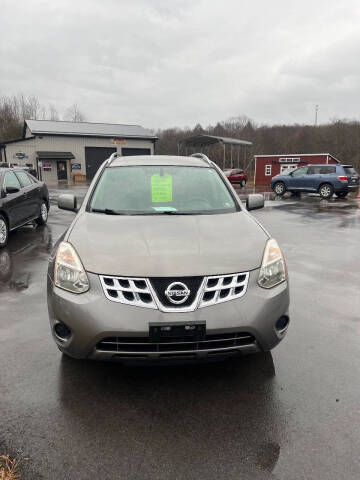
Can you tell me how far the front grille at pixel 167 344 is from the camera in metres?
2.29

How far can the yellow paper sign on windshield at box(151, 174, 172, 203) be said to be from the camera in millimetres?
3568

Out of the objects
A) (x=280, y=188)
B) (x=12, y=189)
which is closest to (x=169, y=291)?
(x=12, y=189)

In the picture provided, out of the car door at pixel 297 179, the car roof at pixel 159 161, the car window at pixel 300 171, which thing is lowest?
the car door at pixel 297 179

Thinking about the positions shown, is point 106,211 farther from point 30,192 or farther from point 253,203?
point 30,192

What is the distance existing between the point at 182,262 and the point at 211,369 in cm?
103

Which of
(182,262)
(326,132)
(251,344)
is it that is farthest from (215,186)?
(326,132)

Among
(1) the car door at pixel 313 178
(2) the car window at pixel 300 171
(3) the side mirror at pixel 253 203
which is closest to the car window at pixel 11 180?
(3) the side mirror at pixel 253 203

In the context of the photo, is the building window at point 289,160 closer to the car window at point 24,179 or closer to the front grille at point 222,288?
the car window at point 24,179

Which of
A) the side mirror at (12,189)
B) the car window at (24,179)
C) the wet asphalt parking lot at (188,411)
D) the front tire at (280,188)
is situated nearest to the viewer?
the wet asphalt parking lot at (188,411)

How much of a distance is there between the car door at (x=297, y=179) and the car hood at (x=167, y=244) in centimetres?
1774

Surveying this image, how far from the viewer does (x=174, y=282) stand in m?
2.34

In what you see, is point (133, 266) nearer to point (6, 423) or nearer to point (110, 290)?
point (110, 290)

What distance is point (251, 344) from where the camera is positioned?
241cm

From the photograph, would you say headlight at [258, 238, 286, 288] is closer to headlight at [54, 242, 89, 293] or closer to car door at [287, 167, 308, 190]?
headlight at [54, 242, 89, 293]
